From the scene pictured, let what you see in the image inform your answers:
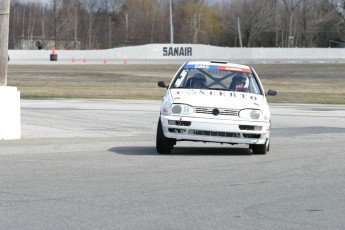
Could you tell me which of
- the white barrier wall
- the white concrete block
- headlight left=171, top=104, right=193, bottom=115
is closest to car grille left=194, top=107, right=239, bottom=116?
headlight left=171, top=104, right=193, bottom=115

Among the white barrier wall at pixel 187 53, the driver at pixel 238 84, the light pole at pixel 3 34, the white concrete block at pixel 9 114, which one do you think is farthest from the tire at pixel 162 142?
the white barrier wall at pixel 187 53

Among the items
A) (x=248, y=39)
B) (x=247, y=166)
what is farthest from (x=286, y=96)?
(x=248, y=39)

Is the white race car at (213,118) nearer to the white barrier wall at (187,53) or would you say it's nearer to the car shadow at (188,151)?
the car shadow at (188,151)

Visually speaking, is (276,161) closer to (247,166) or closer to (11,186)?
(247,166)

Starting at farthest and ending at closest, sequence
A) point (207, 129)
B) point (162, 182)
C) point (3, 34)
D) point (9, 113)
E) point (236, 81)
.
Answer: point (3, 34), point (9, 113), point (236, 81), point (207, 129), point (162, 182)

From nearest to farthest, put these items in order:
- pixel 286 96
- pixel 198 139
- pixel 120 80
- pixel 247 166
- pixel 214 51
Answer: pixel 247 166, pixel 198 139, pixel 286 96, pixel 120 80, pixel 214 51

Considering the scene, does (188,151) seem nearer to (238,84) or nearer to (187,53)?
(238,84)

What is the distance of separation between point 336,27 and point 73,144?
9770 centimetres

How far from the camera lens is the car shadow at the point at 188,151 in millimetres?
13930

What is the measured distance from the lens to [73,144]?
1513cm

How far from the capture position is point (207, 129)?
42.8ft

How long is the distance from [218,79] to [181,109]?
1595 mm

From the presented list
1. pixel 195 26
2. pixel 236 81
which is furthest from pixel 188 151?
pixel 195 26

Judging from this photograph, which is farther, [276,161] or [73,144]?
[73,144]
